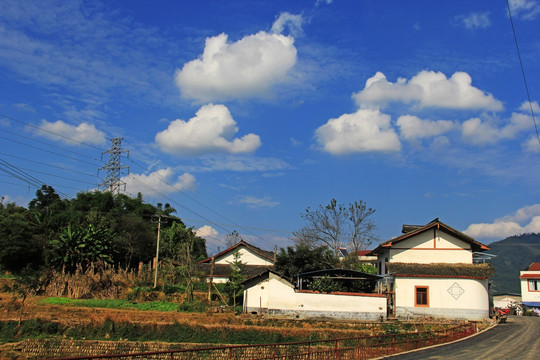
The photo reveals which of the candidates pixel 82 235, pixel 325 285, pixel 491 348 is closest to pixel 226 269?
pixel 82 235

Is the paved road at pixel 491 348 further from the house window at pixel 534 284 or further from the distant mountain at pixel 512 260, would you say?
the distant mountain at pixel 512 260

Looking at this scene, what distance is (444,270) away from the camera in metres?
32.1

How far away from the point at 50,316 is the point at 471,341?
936 inches

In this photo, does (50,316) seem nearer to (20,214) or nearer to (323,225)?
(20,214)

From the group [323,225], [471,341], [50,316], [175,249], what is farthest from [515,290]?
[50,316]

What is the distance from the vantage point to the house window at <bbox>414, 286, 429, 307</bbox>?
31.6 metres

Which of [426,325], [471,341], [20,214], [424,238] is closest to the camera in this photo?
[471,341]

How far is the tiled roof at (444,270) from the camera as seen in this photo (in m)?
31.1

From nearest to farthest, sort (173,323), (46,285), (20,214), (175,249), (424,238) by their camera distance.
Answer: (173,323)
(424,238)
(46,285)
(20,214)
(175,249)

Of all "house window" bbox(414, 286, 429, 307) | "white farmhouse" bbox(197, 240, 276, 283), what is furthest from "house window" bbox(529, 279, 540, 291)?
"house window" bbox(414, 286, 429, 307)

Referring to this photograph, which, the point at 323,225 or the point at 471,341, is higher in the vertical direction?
the point at 323,225

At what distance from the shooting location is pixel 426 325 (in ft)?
93.7

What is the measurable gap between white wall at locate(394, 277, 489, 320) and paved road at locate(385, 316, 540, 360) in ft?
13.9

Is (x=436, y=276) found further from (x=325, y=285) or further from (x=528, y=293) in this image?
(x=528, y=293)
